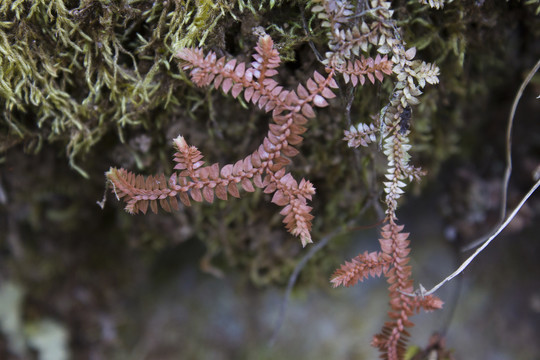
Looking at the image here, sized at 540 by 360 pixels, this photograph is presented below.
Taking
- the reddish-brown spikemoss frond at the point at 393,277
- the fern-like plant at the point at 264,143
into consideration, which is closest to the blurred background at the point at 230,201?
the fern-like plant at the point at 264,143

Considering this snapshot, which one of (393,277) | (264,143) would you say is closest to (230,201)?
(264,143)

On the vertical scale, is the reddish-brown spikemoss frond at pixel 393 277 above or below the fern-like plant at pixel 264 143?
below

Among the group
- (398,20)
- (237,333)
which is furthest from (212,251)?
(398,20)

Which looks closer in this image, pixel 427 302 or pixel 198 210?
pixel 427 302

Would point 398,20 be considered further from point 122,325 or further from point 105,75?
point 122,325

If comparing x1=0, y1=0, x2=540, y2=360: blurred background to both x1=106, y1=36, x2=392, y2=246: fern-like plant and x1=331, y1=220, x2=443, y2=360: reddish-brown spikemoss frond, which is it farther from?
x1=331, y1=220, x2=443, y2=360: reddish-brown spikemoss frond

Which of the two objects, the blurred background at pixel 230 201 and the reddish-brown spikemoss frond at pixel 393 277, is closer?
the reddish-brown spikemoss frond at pixel 393 277

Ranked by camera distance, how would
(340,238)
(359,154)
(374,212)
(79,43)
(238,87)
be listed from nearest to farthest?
(238,87), (79,43), (359,154), (374,212), (340,238)

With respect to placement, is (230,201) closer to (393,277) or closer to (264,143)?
(264,143)

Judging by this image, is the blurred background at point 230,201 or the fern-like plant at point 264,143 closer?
the fern-like plant at point 264,143

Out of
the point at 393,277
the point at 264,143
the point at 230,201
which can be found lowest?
the point at 230,201

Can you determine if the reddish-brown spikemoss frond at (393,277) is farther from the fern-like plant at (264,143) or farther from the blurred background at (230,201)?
the blurred background at (230,201)
